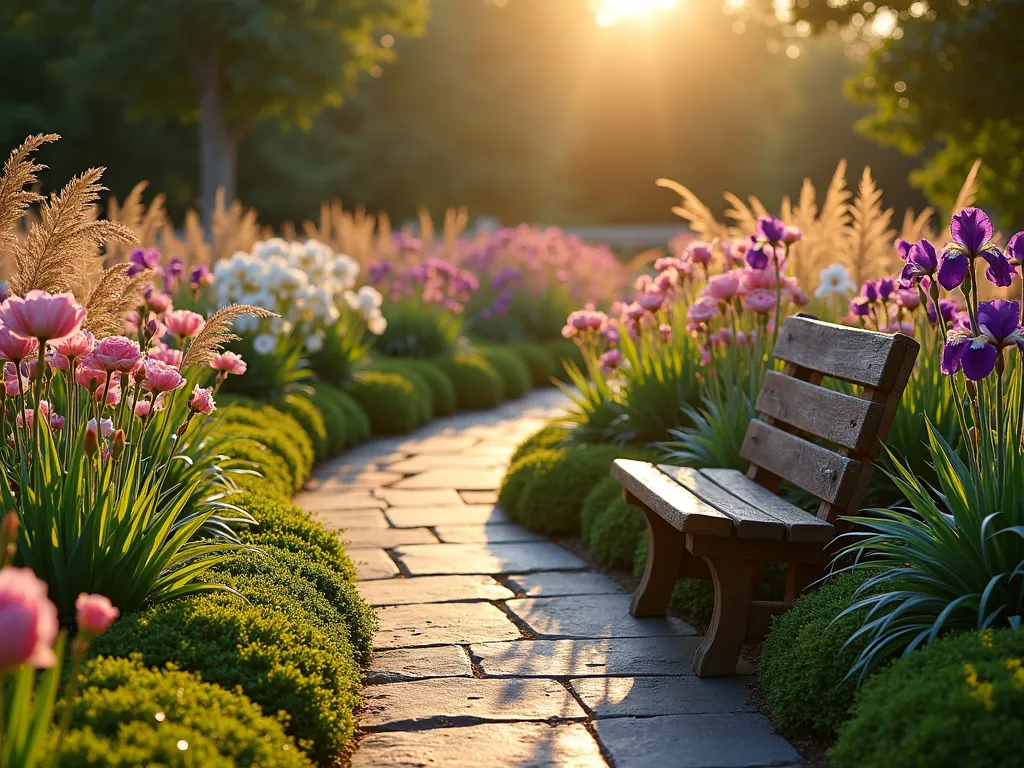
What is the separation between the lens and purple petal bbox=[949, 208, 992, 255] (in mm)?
3045

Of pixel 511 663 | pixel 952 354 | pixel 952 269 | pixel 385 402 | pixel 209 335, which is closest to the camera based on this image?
pixel 952 354

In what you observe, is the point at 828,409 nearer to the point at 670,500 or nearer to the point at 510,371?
the point at 670,500

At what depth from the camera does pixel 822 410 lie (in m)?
4.00

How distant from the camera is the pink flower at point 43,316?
8.50 ft

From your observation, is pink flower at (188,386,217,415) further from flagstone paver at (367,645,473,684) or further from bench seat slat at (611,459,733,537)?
bench seat slat at (611,459,733,537)

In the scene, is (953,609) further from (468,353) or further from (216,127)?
(216,127)

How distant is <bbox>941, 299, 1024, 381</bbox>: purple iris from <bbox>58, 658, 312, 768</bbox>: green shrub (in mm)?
2001

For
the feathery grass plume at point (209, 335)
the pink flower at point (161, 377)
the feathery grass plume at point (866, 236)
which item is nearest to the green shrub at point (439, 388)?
the feathery grass plume at point (866, 236)

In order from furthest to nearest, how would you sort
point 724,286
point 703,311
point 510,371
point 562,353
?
1. point 562,353
2. point 510,371
3. point 703,311
4. point 724,286

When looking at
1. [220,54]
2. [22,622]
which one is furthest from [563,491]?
[220,54]

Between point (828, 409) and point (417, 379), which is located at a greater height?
point (828, 409)

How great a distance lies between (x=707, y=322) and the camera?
5.58m

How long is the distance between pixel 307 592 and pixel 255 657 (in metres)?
0.74

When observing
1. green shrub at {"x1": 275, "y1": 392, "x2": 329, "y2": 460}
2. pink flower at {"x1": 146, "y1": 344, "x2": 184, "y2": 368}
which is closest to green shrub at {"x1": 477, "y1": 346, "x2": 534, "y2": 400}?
green shrub at {"x1": 275, "y1": 392, "x2": 329, "y2": 460}
